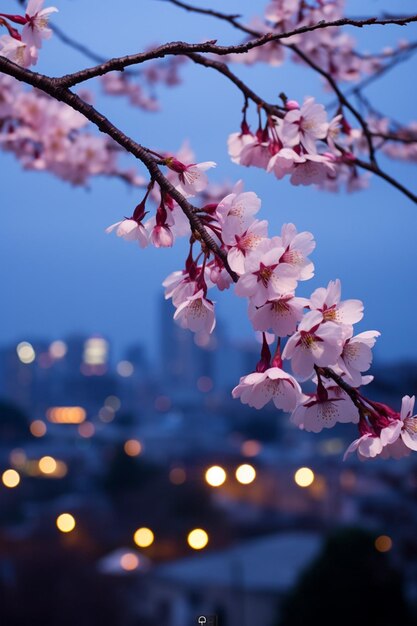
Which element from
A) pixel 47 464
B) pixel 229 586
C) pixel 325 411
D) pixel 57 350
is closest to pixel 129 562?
pixel 229 586

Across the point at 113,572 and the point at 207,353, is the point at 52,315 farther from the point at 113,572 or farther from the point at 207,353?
the point at 113,572

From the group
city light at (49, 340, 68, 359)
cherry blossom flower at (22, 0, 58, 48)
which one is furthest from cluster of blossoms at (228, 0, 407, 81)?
city light at (49, 340, 68, 359)

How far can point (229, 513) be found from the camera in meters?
16.3

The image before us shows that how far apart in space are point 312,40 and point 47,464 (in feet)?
58.9

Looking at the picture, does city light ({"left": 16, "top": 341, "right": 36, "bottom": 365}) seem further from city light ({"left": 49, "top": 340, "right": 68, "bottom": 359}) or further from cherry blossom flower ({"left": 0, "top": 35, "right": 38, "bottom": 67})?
cherry blossom flower ({"left": 0, "top": 35, "right": 38, "bottom": 67})

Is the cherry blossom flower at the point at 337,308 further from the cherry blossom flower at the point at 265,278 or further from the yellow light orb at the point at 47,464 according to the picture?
the yellow light orb at the point at 47,464

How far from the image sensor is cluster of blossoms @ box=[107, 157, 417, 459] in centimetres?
61

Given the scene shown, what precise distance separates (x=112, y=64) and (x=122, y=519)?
15.5 m

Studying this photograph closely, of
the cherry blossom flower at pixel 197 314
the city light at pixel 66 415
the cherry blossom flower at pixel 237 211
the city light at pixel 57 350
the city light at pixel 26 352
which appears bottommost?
the cherry blossom flower at pixel 197 314

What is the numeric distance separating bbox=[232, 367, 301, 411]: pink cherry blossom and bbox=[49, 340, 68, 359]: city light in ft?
82.0

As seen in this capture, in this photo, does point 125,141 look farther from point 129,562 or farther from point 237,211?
point 129,562

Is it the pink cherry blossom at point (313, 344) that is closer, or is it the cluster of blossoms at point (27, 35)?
the pink cherry blossom at point (313, 344)

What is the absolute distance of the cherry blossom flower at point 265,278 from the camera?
1.98 ft

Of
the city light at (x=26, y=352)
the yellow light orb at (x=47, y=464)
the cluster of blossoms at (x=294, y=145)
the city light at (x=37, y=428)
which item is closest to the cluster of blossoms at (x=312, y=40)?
the cluster of blossoms at (x=294, y=145)
